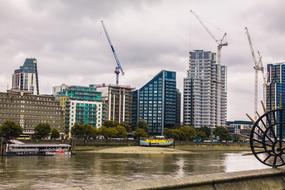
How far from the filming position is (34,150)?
117938mm

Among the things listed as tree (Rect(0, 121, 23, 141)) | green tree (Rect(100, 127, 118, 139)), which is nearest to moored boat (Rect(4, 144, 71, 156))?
tree (Rect(0, 121, 23, 141))

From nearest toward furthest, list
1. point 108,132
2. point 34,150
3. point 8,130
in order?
point 34,150 < point 8,130 < point 108,132

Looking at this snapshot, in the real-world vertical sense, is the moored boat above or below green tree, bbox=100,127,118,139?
below

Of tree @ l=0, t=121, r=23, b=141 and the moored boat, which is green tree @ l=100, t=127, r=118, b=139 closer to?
tree @ l=0, t=121, r=23, b=141

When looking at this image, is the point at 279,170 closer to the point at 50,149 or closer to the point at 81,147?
the point at 50,149

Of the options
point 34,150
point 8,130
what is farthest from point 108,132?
point 34,150

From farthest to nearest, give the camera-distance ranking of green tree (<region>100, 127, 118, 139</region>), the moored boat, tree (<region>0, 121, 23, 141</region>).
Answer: green tree (<region>100, 127, 118, 139</region>) < tree (<region>0, 121, 23, 141</region>) < the moored boat

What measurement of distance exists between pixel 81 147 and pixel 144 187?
14368cm

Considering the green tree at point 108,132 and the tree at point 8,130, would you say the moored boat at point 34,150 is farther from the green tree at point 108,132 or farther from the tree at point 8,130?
the green tree at point 108,132

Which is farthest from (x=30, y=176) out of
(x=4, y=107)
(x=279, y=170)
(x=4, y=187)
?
(x=4, y=107)

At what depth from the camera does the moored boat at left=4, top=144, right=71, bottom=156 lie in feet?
375

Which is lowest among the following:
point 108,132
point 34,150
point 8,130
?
point 34,150

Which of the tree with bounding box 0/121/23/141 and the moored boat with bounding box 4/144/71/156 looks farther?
the tree with bounding box 0/121/23/141

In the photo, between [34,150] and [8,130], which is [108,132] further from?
→ [34,150]
